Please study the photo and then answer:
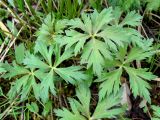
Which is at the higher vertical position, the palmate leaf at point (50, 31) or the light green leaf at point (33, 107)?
the palmate leaf at point (50, 31)

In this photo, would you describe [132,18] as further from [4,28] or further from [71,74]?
[4,28]

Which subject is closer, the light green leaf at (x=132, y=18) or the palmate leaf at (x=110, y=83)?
the palmate leaf at (x=110, y=83)

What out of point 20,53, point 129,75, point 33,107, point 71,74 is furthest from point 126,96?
point 20,53

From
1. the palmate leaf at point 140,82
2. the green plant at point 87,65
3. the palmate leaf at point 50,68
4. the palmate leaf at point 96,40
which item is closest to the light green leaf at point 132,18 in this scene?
the green plant at point 87,65

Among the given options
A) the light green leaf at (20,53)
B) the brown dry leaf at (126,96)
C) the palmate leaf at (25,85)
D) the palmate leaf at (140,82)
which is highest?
the light green leaf at (20,53)

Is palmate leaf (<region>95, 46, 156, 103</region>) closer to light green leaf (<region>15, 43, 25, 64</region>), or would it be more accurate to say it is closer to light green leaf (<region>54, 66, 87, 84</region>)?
light green leaf (<region>54, 66, 87, 84</region>)

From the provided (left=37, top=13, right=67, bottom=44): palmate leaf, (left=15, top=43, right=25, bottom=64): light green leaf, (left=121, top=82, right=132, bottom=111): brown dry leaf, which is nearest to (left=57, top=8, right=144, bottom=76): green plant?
(left=37, top=13, right=67, bottom=44): palmate leaf

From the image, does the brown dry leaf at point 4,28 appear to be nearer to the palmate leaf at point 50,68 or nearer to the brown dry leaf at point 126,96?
the palmate leaf at point 50,68
